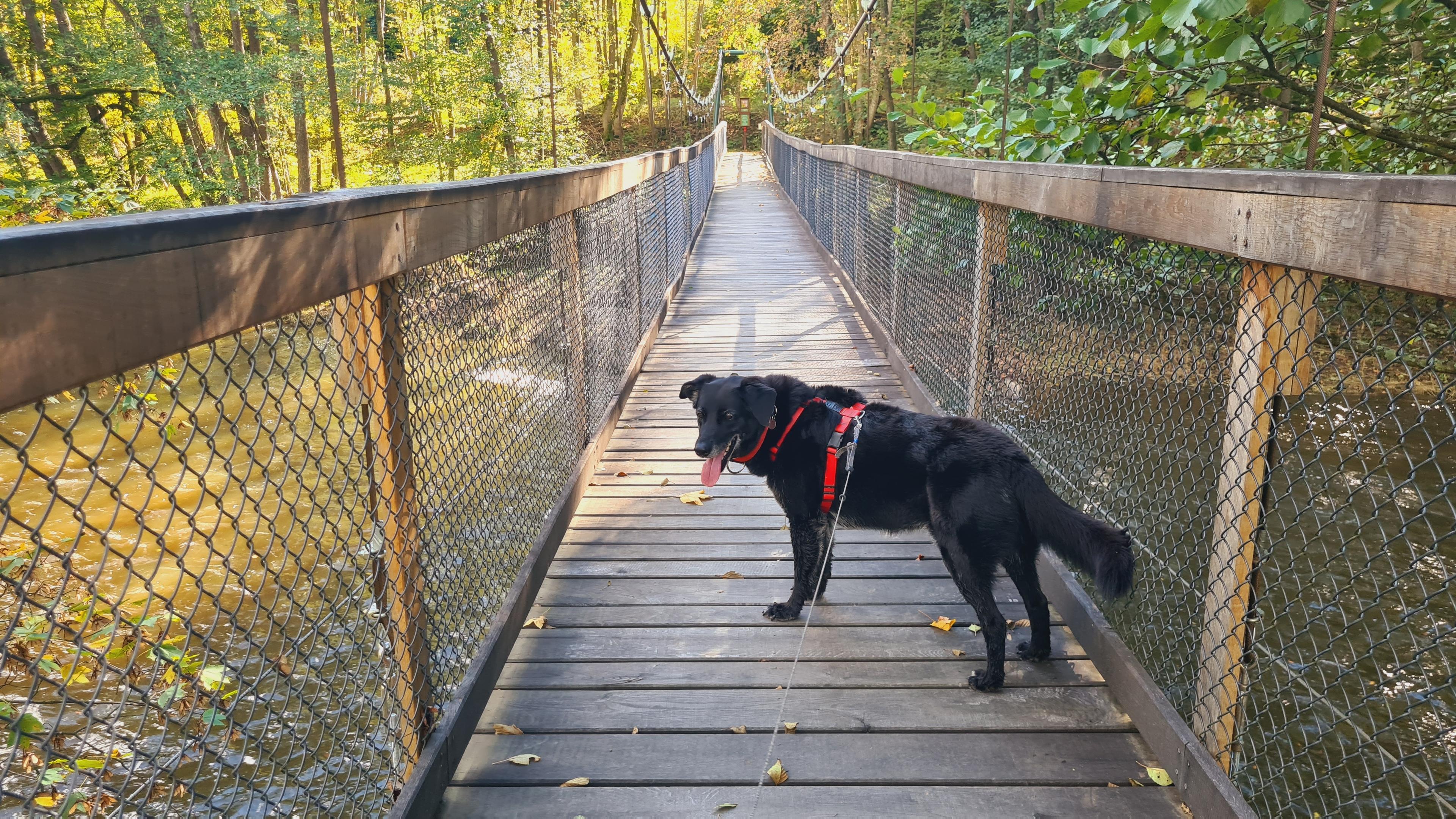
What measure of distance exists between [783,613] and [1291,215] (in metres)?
1.80

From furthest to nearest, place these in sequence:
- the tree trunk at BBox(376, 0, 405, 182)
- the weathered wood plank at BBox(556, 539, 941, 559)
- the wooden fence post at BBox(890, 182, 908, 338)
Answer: the tree trunk at BBox(376, 0, 405, 182) < the wooden fence post at BBox(890, 182, 908, 338) < the weathered wood plank at BBox(556, 539, 941, 559)

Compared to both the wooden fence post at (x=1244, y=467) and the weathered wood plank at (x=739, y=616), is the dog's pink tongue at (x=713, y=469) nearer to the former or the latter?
the weathered wood plank at (x=739, y=616)

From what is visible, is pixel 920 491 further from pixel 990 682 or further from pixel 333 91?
pixel 333 91

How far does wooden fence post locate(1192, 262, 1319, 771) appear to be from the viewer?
1.64m

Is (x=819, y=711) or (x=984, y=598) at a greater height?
(x=984, y=598)

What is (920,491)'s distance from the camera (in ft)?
8.57

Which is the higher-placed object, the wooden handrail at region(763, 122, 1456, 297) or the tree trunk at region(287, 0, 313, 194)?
the tree trunk at region(287, 0, 313, 194)

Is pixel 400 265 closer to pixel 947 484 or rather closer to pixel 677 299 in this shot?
pixel 947 484

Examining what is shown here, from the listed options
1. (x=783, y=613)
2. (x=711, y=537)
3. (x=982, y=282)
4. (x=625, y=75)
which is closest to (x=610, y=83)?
(x=625, y=75)

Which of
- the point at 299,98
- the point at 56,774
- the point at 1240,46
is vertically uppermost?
the point at 299,98

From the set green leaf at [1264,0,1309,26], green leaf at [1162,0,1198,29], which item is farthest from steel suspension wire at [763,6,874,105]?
green leaf at [1264,0,1309,26]

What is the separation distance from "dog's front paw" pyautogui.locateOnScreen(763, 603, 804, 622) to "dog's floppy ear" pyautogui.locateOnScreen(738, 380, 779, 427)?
0.57 metres

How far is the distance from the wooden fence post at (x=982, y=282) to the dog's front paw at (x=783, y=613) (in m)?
1.42

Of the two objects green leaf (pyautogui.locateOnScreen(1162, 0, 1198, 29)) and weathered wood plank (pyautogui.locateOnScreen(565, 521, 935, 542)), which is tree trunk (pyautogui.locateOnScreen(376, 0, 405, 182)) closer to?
weathered wood plank (pyautogui.locateOnScreen(565, 521, 935, 542))
